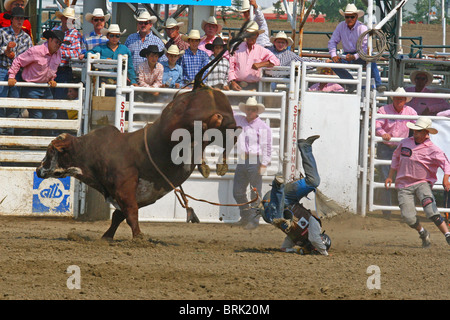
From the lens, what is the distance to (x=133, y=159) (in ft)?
24.2

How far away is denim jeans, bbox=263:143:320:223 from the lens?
7113 millimetres

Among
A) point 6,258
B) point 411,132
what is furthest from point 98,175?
point 411,132

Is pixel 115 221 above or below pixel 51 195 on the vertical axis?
→ below

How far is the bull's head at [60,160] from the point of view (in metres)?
7.54

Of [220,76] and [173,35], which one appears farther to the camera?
[173,35]

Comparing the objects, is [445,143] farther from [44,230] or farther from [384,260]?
[44,230]

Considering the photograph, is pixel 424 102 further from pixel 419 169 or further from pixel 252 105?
pixel 252 105

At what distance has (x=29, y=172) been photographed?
9750 mm

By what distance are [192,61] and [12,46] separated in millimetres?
2403

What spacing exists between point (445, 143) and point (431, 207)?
1.79 metres

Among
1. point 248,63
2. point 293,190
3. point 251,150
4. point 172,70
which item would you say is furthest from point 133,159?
point 248,63

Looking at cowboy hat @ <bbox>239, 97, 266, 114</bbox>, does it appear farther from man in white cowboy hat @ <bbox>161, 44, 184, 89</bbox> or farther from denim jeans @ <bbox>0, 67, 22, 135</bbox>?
denim jeans @ <bbox>0, 67, 22, 135</bbox>

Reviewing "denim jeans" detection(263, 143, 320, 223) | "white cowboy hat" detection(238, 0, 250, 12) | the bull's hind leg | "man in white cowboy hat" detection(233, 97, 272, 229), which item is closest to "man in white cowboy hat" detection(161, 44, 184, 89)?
"man in white cowboy hat" detection(233, 97, 272, 229)
